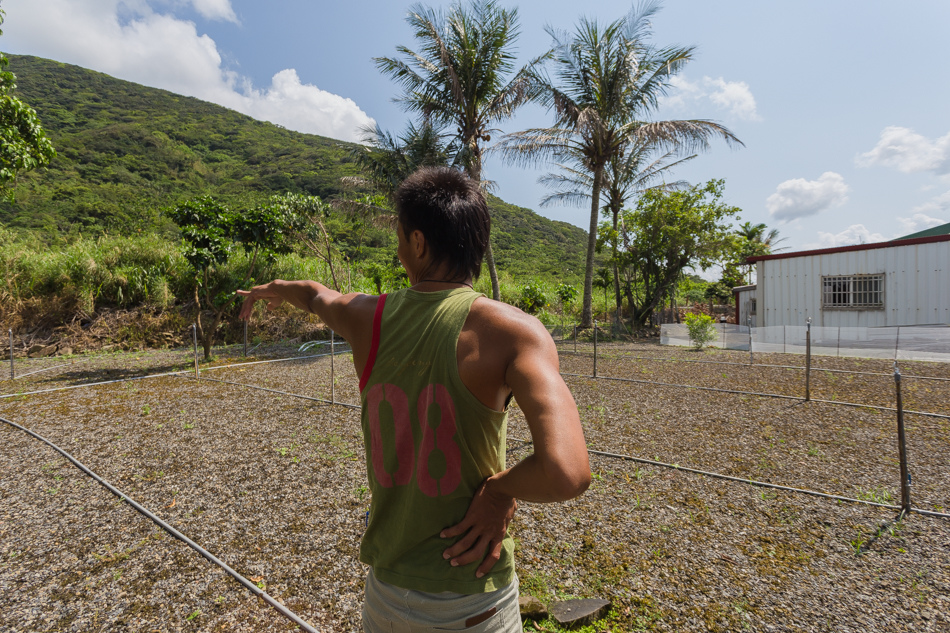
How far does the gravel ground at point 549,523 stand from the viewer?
2.05m

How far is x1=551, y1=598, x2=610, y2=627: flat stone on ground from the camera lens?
1.94 meters

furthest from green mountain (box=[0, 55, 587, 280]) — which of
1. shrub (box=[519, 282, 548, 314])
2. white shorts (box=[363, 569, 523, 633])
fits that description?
white shorts (box=[363, 569, 523, 633])

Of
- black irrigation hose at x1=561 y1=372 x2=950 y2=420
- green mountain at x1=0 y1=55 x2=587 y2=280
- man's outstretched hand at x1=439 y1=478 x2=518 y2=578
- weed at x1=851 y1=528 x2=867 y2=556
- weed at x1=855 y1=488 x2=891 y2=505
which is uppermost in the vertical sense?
green mountain at x1=0 y1=55 x2=587 y2=280

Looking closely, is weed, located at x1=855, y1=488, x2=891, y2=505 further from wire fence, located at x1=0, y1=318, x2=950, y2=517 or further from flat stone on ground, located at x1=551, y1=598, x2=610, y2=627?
flat stone on ground, located at x1=551, y1=598, x2=610, y2=627

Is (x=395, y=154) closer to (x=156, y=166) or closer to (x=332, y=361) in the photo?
(x=332, y=361)

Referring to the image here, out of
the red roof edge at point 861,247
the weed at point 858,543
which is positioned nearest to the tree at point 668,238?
the red roof edge at point 861,247

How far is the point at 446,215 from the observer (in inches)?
33.1

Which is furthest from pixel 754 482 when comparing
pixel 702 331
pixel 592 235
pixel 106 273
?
pixel 106 273

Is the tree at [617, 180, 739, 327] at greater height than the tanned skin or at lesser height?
greater

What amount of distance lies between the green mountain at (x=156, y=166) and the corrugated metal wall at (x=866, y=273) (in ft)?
47.8

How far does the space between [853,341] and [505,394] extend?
12.5 m

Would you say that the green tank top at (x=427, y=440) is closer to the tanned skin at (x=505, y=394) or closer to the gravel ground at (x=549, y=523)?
the tanned skin at (x=505, y=394)

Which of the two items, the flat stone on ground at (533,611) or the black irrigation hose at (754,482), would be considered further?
the black irrigation hose at (754,482)

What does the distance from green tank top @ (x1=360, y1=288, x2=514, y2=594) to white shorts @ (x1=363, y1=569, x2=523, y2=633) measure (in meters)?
0.03
